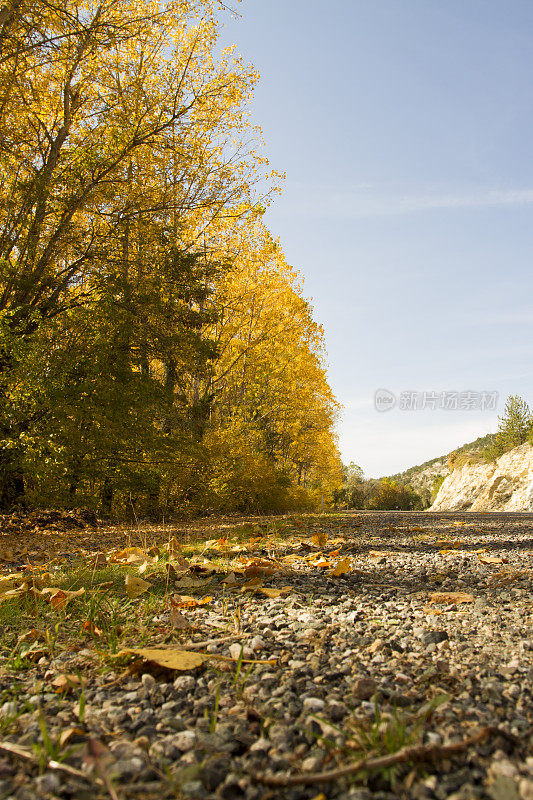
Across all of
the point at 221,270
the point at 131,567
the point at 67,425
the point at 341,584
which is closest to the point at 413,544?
the point at 341,584

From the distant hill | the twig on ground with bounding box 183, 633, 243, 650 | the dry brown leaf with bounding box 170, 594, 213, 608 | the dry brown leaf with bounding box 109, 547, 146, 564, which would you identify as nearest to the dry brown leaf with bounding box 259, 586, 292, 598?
the dry brown leaf with bounding box 170, 594, 213, 608

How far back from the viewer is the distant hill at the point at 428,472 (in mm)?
89062

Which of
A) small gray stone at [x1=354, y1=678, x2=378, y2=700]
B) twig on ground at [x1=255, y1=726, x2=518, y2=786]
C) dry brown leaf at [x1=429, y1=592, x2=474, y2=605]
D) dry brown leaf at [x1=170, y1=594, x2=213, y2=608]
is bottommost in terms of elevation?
dry brown leaf at [x1=170, y1=594, x2=213, y2=608]

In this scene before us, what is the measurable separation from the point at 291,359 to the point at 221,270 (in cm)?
634

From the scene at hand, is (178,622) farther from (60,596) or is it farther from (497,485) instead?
(497,485)

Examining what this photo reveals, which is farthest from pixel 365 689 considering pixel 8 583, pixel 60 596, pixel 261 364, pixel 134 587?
pixel 261 364

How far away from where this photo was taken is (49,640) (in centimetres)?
185

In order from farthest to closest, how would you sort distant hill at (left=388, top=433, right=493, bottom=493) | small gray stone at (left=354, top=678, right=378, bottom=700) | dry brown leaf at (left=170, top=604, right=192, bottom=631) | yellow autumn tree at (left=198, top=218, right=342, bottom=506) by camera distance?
1. distant hill at (left=388, top=433, right=493, bottom=493)
2. yellow autumn tree at (left=198, top=218, right=342, bottom=506)
3. dry brown leaf at (left=170, top=604, right=192, bottom=631)
4. small gray stone at (left=354, top=678, right=378, bottom=700)

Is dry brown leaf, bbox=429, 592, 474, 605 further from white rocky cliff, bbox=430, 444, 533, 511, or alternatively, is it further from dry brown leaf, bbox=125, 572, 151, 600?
white rocky cliff, bbox=430, 444, 533, 511

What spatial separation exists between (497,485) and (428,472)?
6752 cm

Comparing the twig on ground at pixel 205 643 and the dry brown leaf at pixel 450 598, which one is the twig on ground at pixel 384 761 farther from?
the dry brown leaf at pixel 450 598

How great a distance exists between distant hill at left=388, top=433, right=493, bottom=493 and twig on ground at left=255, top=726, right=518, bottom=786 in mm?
92810

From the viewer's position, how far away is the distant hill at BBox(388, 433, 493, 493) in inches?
3506

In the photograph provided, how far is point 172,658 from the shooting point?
1.51m
